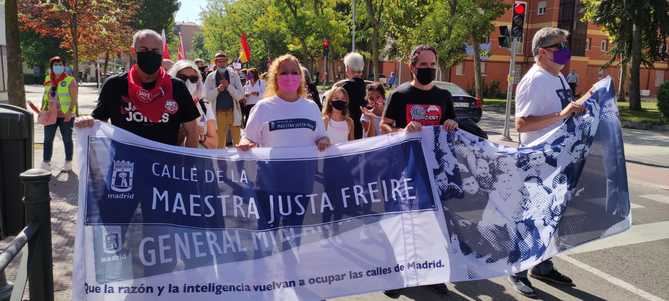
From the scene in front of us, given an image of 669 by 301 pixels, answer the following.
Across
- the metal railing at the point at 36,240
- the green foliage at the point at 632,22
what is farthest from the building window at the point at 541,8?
the metal railing at the point at 36,240

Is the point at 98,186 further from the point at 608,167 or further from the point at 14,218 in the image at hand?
the point at 608,167

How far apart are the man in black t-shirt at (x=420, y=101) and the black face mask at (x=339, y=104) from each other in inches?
43.2

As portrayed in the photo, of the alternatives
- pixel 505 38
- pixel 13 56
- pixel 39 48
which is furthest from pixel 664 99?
pixel 39 48

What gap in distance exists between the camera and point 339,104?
5430 millimetres

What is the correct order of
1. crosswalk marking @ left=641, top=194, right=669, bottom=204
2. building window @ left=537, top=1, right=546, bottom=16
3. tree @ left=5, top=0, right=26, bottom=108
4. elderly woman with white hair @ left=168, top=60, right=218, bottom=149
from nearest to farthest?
elderly woman with white hair @ left=168, top=60, right=218, bottom=149 < crosswalk marking @ left=641, top=194, right=669, bottom=204 < tree @ left=5, top=0, right=26, bottom=108 < building window @ left=537, top=1, right=546, bottom=16

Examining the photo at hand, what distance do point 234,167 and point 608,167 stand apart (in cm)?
280

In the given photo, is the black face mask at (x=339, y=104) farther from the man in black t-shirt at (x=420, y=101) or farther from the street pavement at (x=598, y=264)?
the street pavement at (x=598, y=264)

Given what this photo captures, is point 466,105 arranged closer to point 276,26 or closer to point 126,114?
point 126,114

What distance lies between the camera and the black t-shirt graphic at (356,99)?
6.29 m

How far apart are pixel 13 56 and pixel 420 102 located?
7.16 meters

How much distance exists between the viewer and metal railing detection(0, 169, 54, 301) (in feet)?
8.51

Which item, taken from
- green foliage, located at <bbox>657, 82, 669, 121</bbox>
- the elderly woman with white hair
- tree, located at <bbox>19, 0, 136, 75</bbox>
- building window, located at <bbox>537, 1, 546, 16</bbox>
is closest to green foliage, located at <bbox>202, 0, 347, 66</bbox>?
building window, located at <bbox>537, 1, 546, 16</bbox>

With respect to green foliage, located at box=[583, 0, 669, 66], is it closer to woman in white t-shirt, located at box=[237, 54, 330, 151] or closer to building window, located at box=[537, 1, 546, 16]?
building window, located at box=[537, 1, 546, 16]

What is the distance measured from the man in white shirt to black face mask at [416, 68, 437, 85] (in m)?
0.75
